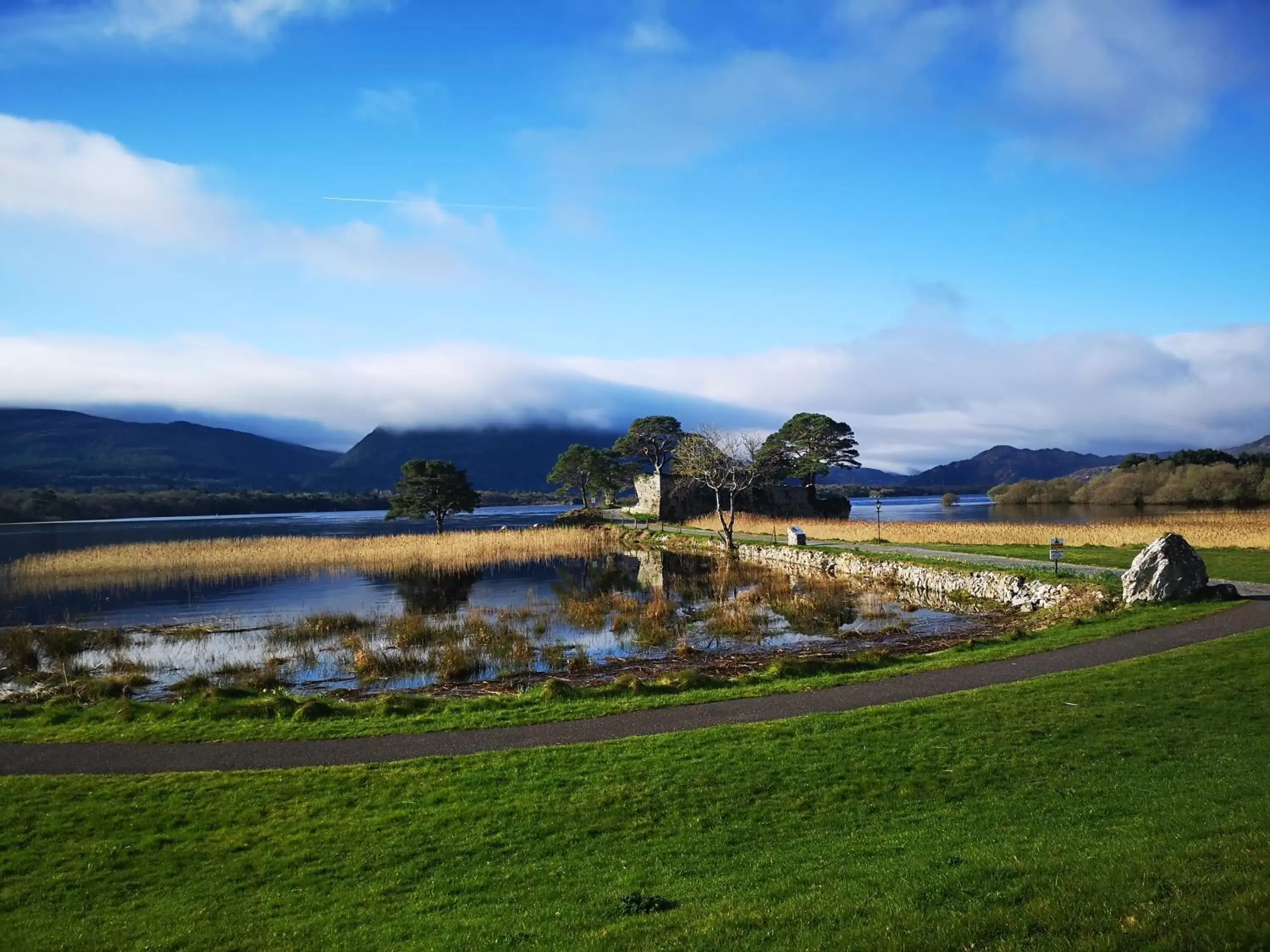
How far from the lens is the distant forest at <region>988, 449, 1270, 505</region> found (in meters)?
70.3

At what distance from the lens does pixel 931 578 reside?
97.9 feet

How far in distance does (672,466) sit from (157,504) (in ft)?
424

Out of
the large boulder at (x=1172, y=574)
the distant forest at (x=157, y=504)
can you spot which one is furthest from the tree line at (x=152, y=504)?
the large boulder at (x=1172, y=574)

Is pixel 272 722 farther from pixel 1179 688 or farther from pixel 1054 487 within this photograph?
→ pixel 1054 487

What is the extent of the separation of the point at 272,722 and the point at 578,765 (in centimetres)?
615

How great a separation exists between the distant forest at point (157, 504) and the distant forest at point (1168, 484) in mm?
99023

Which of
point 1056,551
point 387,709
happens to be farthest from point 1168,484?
point 387,709

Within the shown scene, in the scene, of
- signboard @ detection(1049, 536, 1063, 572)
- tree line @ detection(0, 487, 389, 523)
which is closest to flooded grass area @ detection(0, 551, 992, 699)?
signboard @ detection(1049, 536, 1063, 572)

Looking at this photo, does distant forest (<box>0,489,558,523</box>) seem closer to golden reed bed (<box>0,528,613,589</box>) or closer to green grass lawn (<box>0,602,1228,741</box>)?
golden reed bed (<box>0,528,613,589</box>)

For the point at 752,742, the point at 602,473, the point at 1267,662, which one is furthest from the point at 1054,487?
the point at 752,742

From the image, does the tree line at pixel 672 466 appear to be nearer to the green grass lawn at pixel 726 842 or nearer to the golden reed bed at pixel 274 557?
the golden reed bed at pixel 274 557

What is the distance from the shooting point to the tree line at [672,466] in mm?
50250

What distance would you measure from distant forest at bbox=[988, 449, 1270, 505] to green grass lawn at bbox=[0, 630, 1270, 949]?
74.0m

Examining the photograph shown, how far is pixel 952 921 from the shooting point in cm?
514
